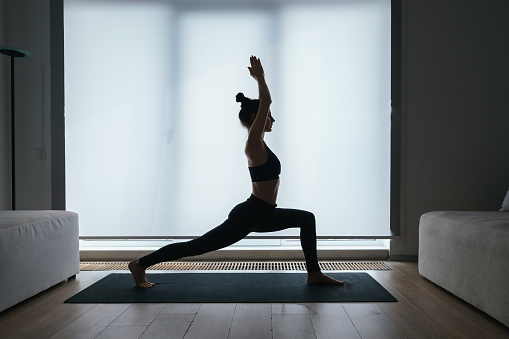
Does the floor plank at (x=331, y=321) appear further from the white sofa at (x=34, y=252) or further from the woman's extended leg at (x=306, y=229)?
the white sofa at (x=34, y=252)

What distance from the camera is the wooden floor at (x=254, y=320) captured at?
175cm

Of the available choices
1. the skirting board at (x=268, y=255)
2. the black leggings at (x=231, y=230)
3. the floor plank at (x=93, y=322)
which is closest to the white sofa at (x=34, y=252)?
the floor plank at (x=93, y=322)

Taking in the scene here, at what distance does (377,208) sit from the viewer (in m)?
3.42

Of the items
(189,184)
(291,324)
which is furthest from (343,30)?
(291,324)

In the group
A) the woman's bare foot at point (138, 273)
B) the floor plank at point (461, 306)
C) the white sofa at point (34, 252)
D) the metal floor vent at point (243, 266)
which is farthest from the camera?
the metal floor vent at point (243, 266)

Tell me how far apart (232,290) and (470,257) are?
1247 millimetres

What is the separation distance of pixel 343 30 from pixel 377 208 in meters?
1.42

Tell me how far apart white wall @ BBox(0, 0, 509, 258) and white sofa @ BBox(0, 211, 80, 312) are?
2358mm

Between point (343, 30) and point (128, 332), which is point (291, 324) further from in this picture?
point (343, 30)

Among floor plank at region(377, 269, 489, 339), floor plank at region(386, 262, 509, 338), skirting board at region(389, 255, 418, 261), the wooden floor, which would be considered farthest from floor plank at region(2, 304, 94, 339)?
skirting board at region(389, 255, 418, 261)

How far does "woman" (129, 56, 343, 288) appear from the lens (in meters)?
2.41

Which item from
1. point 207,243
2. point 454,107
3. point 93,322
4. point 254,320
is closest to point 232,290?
point 207,243

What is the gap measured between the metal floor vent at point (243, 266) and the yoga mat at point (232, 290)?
9.2 inches

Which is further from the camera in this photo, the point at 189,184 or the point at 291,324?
the point at 189,184
